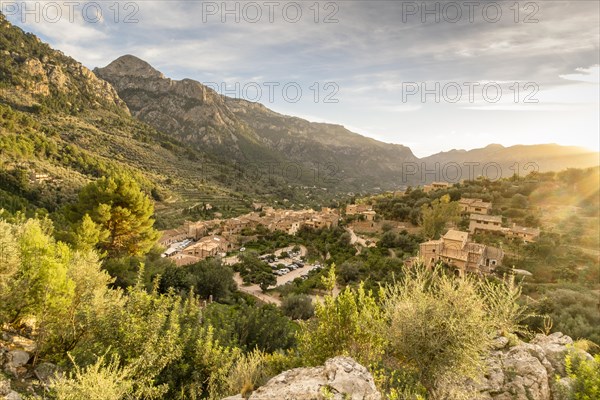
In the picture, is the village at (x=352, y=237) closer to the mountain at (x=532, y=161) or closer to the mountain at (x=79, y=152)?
the mountain at (x=79, y=152)

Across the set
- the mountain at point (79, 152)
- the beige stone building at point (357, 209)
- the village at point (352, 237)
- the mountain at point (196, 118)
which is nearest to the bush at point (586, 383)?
the village at point (352, 237)

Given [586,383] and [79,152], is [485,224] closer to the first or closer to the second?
[586,383]

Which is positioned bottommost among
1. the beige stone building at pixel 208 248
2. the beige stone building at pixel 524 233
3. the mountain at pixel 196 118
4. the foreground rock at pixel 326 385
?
the beige stone building at pixel 208 248

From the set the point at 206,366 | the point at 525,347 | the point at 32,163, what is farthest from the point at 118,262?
the point at 32,163

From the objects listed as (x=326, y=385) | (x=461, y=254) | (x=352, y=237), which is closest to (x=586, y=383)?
(x=326, y=385)

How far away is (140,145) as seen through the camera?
90.9 m

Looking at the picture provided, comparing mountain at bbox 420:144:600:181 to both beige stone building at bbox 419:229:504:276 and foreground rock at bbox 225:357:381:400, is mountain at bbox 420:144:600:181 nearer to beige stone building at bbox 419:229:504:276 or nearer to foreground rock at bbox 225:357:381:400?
beige stone building at bbox 419:229:504:276

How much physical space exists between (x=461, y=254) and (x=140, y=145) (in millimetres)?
93270

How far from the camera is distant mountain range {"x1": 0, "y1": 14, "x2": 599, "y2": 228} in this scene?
56062mm

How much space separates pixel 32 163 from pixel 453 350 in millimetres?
64766

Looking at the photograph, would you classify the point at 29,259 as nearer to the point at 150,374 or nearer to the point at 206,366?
the point at 150,374

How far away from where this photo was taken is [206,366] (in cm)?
726

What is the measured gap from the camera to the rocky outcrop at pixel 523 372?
6773 millimetres

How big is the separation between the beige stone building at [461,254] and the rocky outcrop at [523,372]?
18.4m
